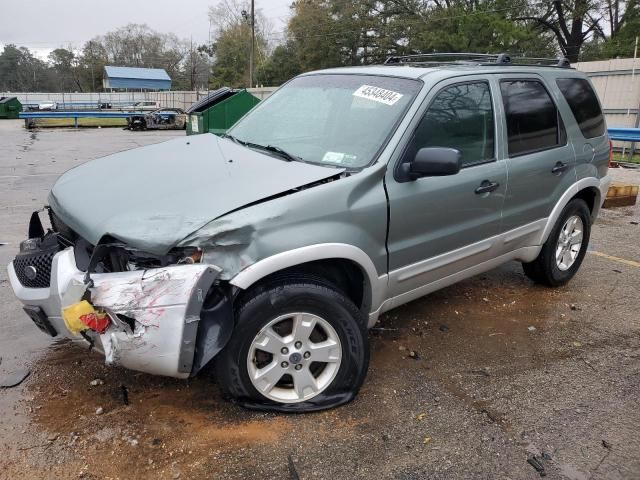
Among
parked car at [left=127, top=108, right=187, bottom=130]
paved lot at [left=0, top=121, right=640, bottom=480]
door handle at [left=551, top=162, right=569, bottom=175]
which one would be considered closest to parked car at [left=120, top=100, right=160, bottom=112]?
parked car at [left=127, top=108, right=187, bottom=130]

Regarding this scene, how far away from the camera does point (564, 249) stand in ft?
15.8

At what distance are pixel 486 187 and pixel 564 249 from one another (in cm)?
164

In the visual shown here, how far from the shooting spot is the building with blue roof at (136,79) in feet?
191

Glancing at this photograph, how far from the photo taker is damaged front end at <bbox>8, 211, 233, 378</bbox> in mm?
2424

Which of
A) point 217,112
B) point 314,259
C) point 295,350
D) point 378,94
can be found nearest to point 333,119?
point 378,94

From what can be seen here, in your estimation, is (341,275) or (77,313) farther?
(341,275)

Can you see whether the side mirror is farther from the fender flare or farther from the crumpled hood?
the fender flare

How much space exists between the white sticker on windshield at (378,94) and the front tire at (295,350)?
128 centimetres

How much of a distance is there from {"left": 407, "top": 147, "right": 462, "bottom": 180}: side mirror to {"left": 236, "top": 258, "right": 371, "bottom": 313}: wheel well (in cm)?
67

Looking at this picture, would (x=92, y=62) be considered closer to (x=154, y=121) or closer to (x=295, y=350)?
(x=154, y=121)

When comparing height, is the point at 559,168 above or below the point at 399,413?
above

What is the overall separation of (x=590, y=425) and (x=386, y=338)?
1.41m

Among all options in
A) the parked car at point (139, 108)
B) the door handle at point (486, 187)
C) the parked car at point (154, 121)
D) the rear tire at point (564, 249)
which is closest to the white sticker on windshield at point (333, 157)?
the door handle at point (486, 187)

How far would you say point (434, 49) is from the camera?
110ft
